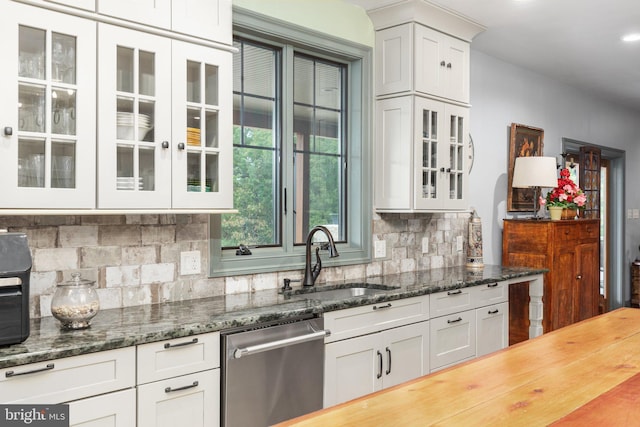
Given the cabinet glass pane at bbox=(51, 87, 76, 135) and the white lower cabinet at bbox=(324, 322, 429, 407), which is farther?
the white lower cabinet at bbox=(324, 322, 429, 407)

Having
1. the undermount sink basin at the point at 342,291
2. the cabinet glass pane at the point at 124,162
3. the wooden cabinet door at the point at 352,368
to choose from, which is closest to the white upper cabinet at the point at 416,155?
the undermount sink basin at the point at 342,291

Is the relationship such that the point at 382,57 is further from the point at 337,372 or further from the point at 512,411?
the point at 512,411

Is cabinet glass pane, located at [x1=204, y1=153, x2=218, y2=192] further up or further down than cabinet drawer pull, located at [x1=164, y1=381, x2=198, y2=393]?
further up

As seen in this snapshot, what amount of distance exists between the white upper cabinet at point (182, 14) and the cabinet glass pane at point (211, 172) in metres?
0.55

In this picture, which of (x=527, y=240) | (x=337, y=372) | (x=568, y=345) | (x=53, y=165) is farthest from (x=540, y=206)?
(x=53, y=165)

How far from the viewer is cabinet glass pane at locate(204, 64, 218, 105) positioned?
264 centimetres

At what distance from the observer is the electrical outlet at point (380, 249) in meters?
3.94

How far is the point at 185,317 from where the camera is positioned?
2410 mm

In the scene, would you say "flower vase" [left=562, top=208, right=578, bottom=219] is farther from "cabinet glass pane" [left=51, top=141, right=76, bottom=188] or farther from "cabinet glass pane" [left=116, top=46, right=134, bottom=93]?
"cabinet glass pane" [left=51, top=141, right=76, bottom=188]

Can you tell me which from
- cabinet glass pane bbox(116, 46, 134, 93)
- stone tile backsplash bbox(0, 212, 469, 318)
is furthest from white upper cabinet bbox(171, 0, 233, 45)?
stone tile backsplash bbox(0, 212, 469, 318)

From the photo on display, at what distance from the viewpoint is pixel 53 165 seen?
84.2 inches

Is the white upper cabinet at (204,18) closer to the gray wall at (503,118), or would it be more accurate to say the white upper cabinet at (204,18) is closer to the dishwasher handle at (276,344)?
the dishwasher handle at (276,344)

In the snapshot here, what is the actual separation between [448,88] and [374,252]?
1.29m

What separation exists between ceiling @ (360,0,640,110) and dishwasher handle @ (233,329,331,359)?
2.33 meters
